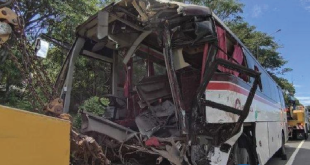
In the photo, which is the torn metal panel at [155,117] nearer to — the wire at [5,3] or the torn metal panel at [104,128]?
the torn metal panel at [104,128]

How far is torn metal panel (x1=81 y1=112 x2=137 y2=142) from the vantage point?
4.67 m

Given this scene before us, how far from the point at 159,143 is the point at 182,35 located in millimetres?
1707

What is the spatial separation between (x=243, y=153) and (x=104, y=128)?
10.0 feet

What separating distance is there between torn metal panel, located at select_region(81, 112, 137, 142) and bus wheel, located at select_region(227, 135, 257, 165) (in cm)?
207

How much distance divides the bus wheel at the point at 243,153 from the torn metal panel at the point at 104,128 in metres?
2.07

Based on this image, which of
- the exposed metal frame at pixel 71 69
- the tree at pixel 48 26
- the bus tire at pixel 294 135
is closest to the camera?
the exposed metal frame at pixel 71 69

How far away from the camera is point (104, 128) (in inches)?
192

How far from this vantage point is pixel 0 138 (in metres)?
1.90

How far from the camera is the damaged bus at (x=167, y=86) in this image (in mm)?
4699

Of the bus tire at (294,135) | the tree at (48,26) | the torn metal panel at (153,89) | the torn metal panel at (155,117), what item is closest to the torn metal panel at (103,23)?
the torn metal panel at (153,89)

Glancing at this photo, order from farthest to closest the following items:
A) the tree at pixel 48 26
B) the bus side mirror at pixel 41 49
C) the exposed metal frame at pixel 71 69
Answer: the tree at pixel 48 26
the exposed metal frame at pixel 71 69
the bus side mirror at pixel 41 49

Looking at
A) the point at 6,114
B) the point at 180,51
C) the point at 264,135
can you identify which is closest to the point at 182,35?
the point at 180,51

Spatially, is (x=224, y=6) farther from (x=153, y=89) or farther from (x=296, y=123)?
(x=153, y=89)

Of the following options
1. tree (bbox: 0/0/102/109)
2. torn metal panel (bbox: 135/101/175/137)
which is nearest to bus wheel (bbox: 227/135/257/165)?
torn metal panel (bbox: 135/101/175/137)
